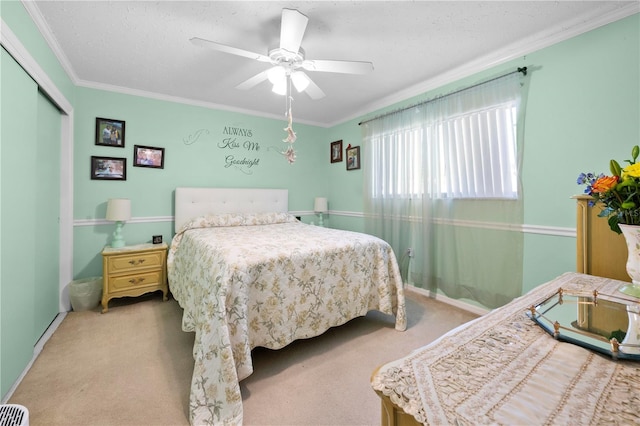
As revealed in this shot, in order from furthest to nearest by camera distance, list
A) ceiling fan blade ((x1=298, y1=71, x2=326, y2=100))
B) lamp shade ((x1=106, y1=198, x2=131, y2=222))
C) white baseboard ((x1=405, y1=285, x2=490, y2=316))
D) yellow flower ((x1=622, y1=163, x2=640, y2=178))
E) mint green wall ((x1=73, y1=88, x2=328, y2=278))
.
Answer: mint green wall ((x1=73, y1=88, x2=328, y2=278))
lamp shade ((x1=106, y1=198, x2=131, y2=222))
white baseboard ((x1=405, y1=285, x2=490, y2=316))
ceiling fan blade ((x1=298, y1=71, x2=326, y2=100))
yellow flower ((x1=622, y1=163, x2=640, y2=178))

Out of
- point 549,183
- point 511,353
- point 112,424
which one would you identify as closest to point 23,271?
point 112,424

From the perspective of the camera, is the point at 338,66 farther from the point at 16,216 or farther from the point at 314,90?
the point at 16,216

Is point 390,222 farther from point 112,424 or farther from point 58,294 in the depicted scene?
point 58,294

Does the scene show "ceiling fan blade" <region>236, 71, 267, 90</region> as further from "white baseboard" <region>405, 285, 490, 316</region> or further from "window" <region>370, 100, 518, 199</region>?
"white baseboard" <region>405, 285, 490, 316</region>

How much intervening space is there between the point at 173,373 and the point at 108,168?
250cm

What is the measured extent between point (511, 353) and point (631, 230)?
899mm

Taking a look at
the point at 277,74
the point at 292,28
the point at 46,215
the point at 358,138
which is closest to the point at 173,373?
the point at 46,215

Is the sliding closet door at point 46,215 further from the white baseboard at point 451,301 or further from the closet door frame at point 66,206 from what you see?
the white baseboard at point 451,301

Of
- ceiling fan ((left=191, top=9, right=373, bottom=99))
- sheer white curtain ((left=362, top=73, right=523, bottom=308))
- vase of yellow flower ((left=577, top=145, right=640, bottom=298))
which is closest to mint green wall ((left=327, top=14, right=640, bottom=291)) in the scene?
sheer white curtain ((left=362, top=73, right=523, bottom=308))

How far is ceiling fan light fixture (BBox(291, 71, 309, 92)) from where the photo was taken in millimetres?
2158

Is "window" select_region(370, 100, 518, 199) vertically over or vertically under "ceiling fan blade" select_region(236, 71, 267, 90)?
under

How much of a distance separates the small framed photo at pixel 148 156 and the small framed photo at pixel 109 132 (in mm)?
169

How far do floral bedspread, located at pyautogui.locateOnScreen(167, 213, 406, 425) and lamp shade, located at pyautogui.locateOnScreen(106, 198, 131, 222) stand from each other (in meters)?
0.70

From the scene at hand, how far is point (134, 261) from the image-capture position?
283cm
